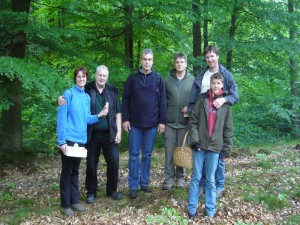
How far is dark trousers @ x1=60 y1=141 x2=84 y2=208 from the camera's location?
16.8ft

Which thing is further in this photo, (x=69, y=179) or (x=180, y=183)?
(x=180, y=183)

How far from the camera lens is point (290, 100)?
14734 mm

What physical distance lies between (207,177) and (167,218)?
2.87 feet

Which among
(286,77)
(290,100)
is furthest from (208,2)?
(290,100)

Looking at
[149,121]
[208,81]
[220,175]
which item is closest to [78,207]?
[149,121]

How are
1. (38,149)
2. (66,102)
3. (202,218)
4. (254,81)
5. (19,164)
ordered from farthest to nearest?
(254,81) → (38,149) → (19,164) → (202,218) → (66,102)

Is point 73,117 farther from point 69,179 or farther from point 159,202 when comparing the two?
point 159,202

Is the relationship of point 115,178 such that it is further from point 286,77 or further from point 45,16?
point 286,77

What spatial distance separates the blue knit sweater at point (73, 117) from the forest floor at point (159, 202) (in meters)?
1.30

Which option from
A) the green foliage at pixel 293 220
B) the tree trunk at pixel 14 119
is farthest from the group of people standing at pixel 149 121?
the tree trunk at pixel 14 119

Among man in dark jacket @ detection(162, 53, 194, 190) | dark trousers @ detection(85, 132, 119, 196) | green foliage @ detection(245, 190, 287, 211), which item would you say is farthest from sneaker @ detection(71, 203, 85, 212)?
green foliage @ detection(245, 190, 287, 211)

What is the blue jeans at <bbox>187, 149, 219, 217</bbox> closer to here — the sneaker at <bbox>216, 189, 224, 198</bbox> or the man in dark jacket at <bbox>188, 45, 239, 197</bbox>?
the man in dark jacket at <bbox>188, 45, 239, 197</bbox>

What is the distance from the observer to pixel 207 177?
17.0 ft

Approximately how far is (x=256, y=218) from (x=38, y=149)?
7008mm
